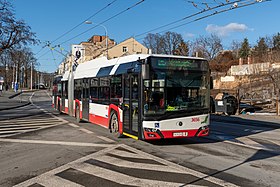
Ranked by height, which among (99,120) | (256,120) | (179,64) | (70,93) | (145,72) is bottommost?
(256,120)

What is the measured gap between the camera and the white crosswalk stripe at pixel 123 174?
5988 mm

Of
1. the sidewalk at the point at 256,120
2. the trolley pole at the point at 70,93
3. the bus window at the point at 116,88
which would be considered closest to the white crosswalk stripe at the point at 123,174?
the bus window at the point at 116,88

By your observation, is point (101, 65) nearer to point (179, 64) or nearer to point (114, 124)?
point (114, 124)

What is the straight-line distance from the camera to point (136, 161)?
779 centimetres

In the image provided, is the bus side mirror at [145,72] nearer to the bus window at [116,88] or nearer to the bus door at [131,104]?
the bus door at [131,104]

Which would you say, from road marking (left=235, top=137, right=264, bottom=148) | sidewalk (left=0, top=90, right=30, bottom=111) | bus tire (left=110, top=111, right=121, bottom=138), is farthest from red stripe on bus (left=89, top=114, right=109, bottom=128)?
sidewalk (left=0, top=90, right=30, bottom=111)

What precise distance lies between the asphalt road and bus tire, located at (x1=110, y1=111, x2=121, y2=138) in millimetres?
256

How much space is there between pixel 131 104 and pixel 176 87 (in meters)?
1.63

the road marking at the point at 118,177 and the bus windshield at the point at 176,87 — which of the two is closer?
the road marking at the point at 118,177

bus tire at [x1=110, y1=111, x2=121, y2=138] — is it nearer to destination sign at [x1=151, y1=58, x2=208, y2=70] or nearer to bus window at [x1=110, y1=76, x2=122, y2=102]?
bus window at [x1=110, y1=76, x2=122, y2=102]

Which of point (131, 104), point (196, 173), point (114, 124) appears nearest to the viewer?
point (196, 173)

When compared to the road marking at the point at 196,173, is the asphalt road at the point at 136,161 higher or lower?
lower

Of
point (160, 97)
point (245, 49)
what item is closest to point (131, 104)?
point (160, 97)

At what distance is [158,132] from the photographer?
9.01 m
